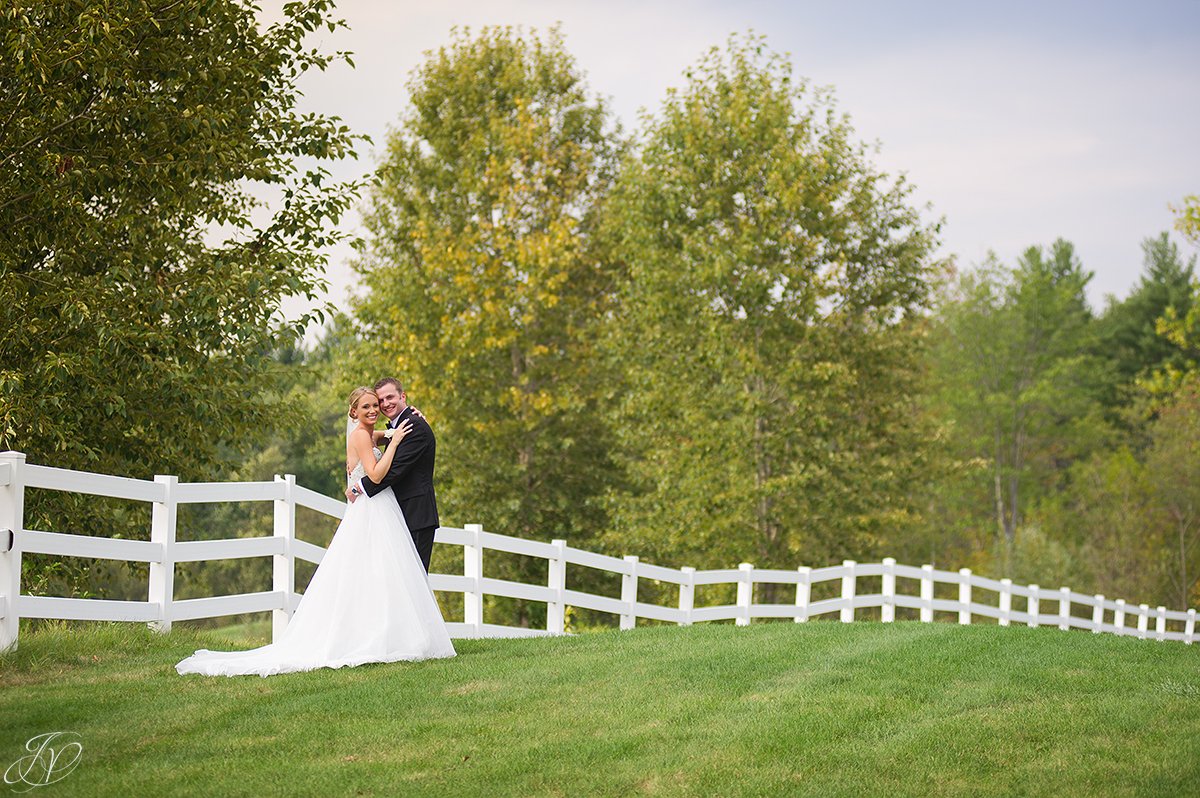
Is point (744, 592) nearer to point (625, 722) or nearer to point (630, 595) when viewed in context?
point (630, 595)

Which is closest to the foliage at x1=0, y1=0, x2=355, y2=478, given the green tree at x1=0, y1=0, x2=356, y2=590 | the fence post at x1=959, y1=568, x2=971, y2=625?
the green tree at x1=0, y1=0, x2=356, y2=590

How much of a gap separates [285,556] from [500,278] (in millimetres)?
17602

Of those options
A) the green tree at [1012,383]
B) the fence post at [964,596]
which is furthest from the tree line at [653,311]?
the green tree at [1012,383]

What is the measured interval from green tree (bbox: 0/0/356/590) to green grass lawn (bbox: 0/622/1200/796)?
339 cm

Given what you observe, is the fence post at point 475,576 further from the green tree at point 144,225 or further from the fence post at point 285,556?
the green tree at point 144,225

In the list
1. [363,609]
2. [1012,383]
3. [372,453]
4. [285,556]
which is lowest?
[363,609]

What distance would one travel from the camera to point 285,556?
35.1 ft

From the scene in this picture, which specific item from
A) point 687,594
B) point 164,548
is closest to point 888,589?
point 687,594

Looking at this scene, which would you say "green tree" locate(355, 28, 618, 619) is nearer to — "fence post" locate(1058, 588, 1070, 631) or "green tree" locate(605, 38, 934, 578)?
"green tree" locate(605, 38, 934, 578)

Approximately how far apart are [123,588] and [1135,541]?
38468 mm

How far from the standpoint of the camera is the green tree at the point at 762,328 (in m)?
25.8

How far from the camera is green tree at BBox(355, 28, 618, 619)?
27688 millimetres

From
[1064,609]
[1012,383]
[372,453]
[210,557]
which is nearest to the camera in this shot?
[372,453]

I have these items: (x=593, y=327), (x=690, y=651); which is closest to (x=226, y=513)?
(x=593, y=327)
